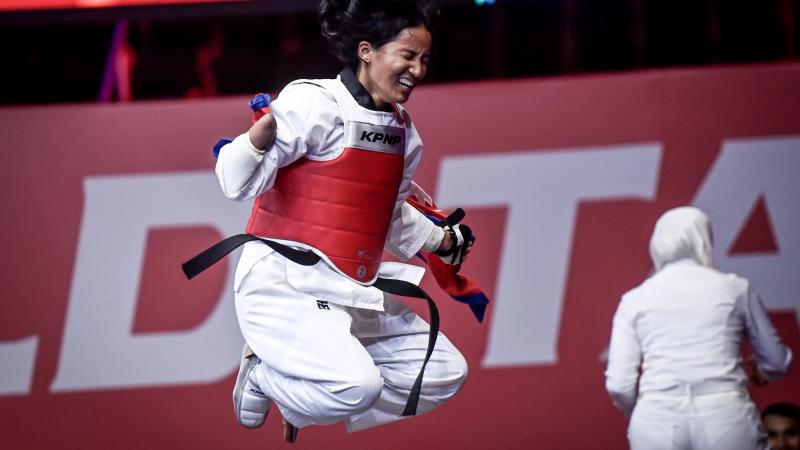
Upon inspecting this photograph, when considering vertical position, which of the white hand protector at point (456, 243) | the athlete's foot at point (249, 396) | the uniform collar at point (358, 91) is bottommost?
the athlete's foot at point (249, 396)

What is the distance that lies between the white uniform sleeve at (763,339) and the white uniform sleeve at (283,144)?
1.60 metres

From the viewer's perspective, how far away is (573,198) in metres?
4.92

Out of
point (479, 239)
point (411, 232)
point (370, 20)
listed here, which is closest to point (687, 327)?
point (411, 232)

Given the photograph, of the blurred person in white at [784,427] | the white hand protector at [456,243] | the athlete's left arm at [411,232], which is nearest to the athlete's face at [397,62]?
the athlete's left arm at [411,232]

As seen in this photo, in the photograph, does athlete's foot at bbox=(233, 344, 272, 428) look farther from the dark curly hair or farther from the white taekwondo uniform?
the dark curly hair

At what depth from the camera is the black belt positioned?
105 inches

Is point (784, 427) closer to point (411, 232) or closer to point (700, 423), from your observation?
point (700, 423)

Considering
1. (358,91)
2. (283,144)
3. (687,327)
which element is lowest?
(687,327)

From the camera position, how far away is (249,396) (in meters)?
2.91

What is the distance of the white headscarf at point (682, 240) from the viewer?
3.50 metres

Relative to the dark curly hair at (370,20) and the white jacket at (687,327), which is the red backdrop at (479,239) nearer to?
the white jacket at (687,327)

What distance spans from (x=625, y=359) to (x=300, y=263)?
52.6 inches

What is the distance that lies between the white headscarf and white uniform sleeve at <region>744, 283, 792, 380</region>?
200 mm

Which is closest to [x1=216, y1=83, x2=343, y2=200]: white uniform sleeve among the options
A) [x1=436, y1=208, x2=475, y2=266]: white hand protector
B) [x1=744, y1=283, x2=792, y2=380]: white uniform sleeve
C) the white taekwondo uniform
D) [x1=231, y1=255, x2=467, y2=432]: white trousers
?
the white taekwondo uniform
